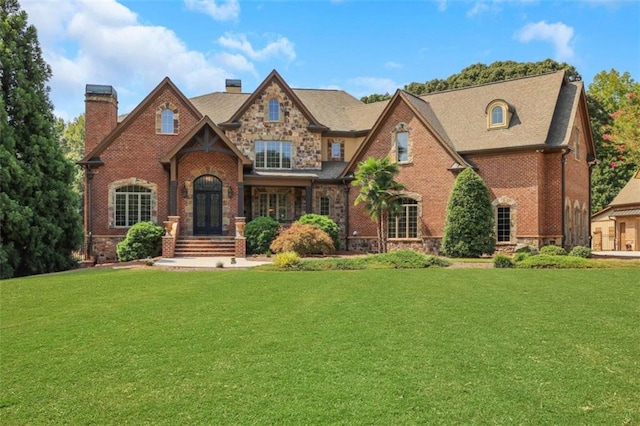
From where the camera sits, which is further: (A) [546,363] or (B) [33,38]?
(B) [33,38]

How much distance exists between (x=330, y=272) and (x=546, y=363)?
351 inches

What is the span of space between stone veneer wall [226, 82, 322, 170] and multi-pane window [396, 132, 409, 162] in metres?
4.65

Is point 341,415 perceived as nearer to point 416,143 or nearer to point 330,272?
point 330,272

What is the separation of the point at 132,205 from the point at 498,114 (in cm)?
1799

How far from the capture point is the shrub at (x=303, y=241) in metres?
19.7

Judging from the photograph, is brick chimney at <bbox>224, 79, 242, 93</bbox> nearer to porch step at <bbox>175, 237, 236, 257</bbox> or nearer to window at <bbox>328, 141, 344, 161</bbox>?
window at <bbox>328, 141, 344, 161</bbox>

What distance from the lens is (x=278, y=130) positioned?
2567cm

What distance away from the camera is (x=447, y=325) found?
7574 mm

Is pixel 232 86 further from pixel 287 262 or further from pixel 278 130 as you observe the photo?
pixel 287 262

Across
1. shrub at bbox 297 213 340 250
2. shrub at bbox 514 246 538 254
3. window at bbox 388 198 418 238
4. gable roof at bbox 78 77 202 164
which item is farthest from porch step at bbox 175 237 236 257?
shrub at bbox 514 246 538 254

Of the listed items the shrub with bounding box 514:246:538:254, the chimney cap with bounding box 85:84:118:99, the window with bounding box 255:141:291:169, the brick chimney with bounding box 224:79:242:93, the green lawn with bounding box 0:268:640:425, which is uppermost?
the brick chimney with bounding box 224:79:242:93

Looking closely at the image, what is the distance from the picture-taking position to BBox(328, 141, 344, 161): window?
2720cm

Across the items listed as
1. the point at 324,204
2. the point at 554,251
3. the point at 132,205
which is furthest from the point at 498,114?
the point at 132,205

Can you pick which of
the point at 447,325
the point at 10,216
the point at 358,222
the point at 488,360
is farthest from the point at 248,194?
the point at 488,360
